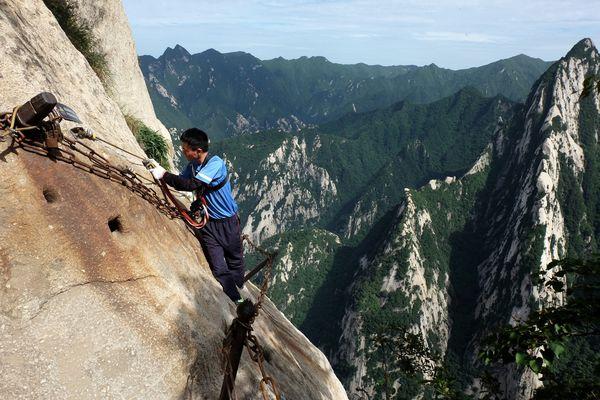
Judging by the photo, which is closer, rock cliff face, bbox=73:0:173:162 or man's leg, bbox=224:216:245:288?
man's leg, bbox=224:216:245:288

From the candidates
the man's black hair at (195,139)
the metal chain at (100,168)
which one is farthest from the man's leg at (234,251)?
the man's black hair at (195,139)

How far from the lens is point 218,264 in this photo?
11312mm

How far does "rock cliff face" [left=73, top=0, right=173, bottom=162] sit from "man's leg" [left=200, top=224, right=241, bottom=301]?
15.1m

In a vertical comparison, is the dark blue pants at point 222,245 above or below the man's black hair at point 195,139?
below

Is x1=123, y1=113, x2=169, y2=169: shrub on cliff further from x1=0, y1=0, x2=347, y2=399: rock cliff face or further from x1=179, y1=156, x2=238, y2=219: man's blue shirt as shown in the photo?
x1=179, y1=156, x2=238, y2=219: man's blue shirt

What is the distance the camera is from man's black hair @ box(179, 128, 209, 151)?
1016cm

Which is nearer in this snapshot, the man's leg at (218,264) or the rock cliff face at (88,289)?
the rock cliff face at (88,289)

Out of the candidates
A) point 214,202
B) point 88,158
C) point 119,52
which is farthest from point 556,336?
point 119,52

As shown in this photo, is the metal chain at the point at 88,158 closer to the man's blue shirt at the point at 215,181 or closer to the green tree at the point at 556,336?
the man's blue shirt at the point at 215,181

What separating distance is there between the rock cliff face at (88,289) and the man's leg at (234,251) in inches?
51.1

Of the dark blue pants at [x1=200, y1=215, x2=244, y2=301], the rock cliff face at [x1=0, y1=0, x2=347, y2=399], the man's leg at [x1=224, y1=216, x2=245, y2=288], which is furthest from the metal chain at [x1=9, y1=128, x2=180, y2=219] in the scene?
the man's leg at [x1=224, y1=216, x2=245, y2=288]

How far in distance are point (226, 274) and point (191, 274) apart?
59.8 inches

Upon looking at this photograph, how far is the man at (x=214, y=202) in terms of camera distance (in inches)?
401

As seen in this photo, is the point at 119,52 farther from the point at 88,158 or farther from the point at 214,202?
the point at 88,158
